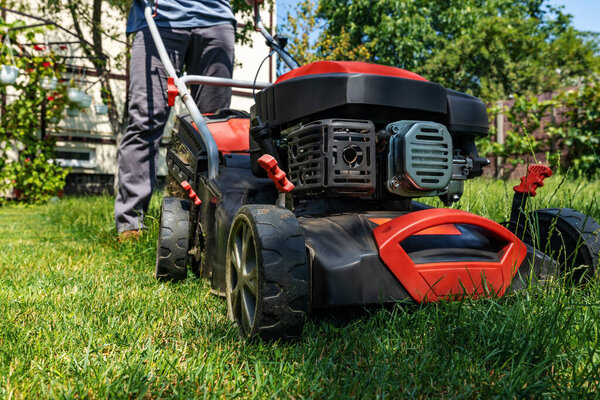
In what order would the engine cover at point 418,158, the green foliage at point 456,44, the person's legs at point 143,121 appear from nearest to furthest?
the engine cover at point 418,158 < the person's legs at point 143,121 < the green foliage at point 456,44

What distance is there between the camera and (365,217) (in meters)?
1.55

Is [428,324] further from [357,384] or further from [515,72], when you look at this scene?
[515,72]

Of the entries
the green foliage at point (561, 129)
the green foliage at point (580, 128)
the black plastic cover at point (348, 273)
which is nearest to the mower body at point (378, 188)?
the black plastic cover at point (348, 273)

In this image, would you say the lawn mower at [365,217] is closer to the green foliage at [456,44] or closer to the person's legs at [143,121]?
the person's legs at [143,121]

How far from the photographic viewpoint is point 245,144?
2.43 meters

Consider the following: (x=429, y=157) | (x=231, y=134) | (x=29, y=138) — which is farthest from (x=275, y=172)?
(x=29, y=138)

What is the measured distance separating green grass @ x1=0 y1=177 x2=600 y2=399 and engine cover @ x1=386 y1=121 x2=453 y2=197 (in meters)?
0.33

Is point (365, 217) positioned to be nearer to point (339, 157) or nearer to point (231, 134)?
point (339, 157)

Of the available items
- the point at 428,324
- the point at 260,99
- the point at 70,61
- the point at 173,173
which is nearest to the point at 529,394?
the point at 428,324

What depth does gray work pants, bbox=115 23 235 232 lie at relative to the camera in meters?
2.80

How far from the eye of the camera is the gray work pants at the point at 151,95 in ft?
9.20

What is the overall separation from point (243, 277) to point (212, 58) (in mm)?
1737

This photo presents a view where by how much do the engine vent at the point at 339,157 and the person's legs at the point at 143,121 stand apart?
1548 millimetres

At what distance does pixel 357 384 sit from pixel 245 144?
1.53 metres
